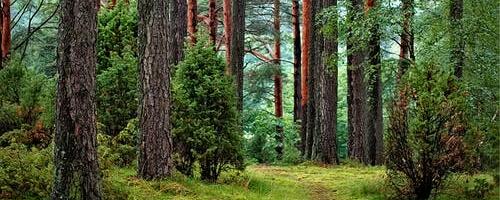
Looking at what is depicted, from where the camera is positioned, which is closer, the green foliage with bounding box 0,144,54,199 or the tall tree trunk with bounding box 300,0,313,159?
the green foliage with bounding box 0,144,54,199

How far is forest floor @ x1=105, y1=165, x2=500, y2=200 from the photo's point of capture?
8.20 metres

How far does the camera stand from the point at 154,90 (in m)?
8.95

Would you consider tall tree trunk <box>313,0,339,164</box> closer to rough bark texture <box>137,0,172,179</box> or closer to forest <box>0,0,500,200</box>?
forest <box>0,0,500,200</box>

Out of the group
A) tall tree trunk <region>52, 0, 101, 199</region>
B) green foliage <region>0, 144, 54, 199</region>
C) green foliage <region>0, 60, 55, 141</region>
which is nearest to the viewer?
tall tree trunk <region>52, 0, 101, 199</region>

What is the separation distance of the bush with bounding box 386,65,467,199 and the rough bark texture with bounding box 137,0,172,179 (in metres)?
3.29

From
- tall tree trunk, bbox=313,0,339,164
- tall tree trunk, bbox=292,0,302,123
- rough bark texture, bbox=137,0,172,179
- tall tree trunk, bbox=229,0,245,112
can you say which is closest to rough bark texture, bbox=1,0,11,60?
tall tree trunk, bbox=229,0,245,112

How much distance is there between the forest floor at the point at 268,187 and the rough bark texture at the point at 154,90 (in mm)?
334

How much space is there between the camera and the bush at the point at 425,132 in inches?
323

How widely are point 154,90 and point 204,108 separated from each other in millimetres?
999

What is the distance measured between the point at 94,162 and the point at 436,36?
21.4 ft

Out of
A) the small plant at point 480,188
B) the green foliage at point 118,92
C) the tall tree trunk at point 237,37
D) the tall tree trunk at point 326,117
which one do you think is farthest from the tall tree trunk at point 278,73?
the small plant at point 480,188

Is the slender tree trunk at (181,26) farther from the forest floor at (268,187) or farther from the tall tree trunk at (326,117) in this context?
the tall tree trunk at (326,117)

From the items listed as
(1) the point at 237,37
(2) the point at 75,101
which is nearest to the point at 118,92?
(2) the point at 75,101

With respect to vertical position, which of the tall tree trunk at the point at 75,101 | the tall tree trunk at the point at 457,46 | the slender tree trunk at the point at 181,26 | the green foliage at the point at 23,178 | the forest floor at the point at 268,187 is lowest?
the forest floor at the point at 268,187
